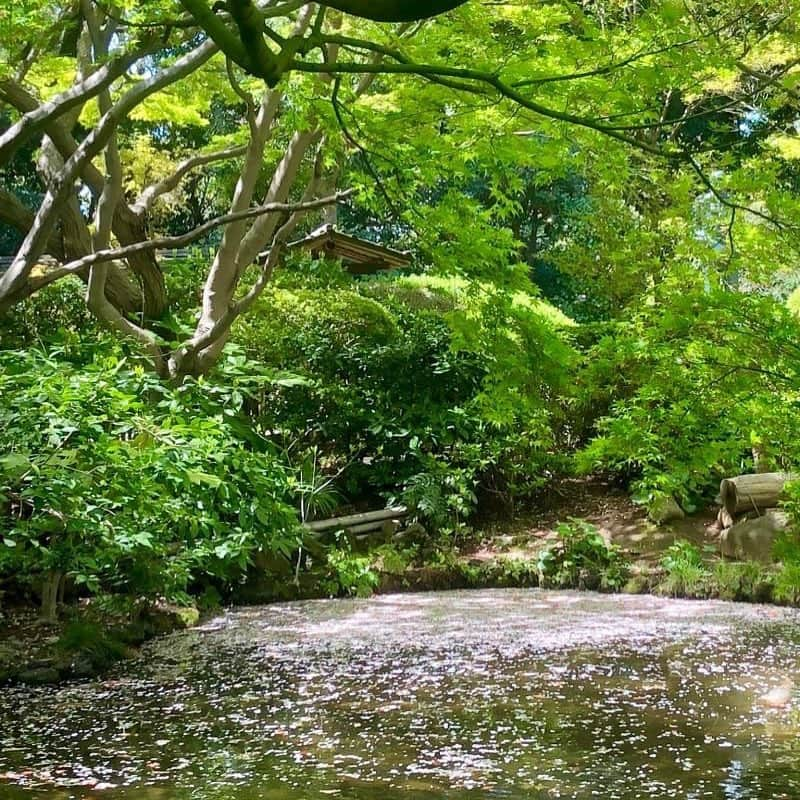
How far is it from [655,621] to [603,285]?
22.6 feet

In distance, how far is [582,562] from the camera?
8547 millimetres

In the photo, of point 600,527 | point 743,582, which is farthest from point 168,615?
point 600,527

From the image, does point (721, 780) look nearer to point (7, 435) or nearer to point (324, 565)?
point (7, 435)

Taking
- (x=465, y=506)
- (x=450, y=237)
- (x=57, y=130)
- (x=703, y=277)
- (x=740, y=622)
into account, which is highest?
(x=57, y=130)

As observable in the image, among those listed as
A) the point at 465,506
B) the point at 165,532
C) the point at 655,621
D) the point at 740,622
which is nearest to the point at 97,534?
the point at 165,532

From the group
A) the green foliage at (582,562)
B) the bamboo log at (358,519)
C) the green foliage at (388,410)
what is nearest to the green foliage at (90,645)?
the bamboo log at (358,519)

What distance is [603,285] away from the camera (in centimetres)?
1273

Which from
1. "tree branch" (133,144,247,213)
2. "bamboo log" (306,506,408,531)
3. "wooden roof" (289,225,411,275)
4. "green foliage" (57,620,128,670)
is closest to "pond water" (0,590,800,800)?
"green foliage" (57,620,128,670)

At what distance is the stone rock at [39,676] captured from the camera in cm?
480

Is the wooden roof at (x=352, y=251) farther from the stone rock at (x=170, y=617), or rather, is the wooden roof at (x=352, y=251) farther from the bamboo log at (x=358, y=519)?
the stone rock at (x=170, y=617)

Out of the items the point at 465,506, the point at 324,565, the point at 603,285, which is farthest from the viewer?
the point at 603,285

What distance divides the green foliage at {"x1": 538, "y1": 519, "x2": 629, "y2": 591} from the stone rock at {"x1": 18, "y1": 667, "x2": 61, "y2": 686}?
473 centimetres

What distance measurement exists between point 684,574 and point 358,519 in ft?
9.66

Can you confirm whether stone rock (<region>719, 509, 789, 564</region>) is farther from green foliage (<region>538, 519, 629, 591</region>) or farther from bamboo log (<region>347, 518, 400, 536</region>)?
bamboo log (<region>347, 518, 400, 536</region>)
